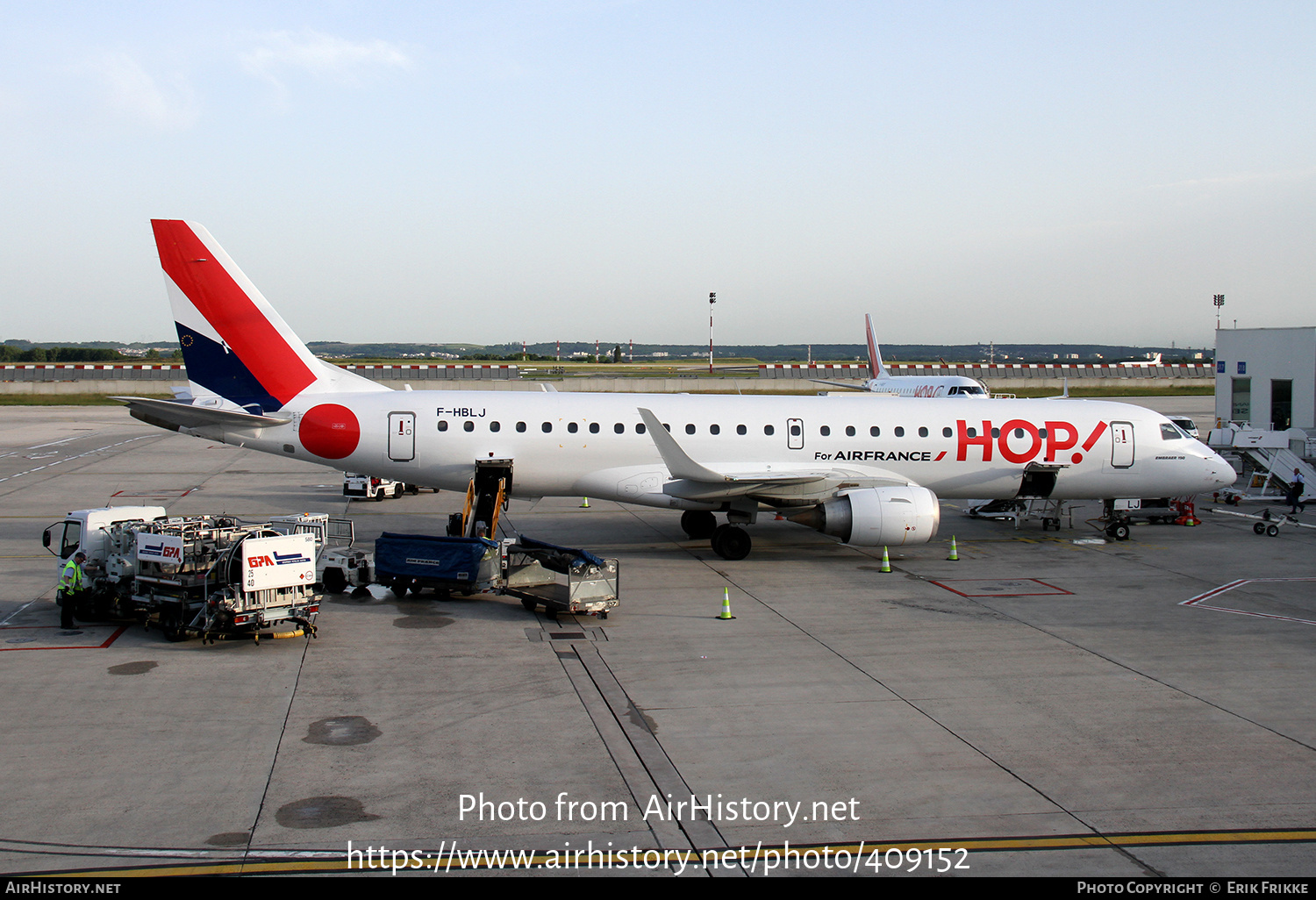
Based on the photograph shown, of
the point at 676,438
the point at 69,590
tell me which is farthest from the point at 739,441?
the point at 69,590

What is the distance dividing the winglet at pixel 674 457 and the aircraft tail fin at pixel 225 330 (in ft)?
27.2

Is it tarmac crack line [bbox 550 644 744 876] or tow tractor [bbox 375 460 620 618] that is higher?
tow tractor [bbox 375 460 620 618]

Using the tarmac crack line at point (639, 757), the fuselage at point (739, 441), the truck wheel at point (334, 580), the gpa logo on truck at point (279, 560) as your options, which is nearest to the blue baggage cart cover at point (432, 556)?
the truck wheel at point (334, 580)

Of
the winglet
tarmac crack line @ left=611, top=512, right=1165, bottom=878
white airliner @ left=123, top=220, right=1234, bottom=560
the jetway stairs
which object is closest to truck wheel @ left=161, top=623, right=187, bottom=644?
white airliner @ left=123, top=220, right=1234, bottom=560

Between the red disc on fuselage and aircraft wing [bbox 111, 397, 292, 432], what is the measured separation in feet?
2.19

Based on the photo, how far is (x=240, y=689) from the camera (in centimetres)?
1406

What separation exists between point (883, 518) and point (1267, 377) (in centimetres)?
2628

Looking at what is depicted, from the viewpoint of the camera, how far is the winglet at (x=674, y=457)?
76.8 ft

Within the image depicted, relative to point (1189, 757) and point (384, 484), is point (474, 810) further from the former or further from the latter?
point (384, 484)

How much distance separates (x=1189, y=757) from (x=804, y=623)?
736cm

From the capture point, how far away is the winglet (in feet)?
76.8

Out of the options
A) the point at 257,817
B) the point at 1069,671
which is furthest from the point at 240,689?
the point at 1069,671

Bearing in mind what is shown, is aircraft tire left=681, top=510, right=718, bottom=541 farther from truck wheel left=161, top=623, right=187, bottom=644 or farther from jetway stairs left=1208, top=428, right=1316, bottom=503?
jetway stairs left=1208, top=428, right=1316, bottom=503

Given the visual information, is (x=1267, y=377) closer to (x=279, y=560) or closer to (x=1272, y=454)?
(x=1272, y=454)
